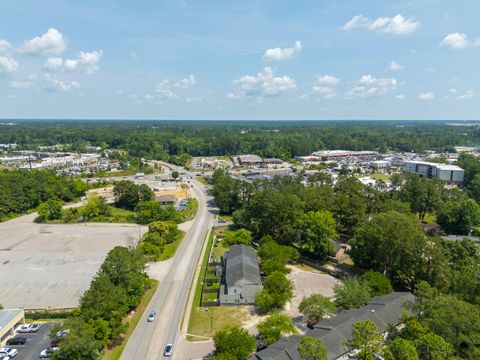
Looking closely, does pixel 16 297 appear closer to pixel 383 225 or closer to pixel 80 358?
pixel 80 358

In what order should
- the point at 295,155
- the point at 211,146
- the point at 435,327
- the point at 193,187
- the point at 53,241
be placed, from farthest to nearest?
the point at 211,146
the point at 295,155
the point at 193,187
the point at 53,241
the point at 435,327

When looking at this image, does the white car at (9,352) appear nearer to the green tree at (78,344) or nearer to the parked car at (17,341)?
the parked car at (17,341)

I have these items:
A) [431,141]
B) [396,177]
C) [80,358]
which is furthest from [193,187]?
[431,141]

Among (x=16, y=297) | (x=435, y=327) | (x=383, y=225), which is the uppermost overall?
(x=383, y=225)

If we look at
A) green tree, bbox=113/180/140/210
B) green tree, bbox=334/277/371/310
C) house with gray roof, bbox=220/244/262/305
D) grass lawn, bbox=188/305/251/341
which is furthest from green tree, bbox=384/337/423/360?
green tree, bbox=113/180/140/210

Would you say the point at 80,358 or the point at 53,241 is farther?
the point at 53,241

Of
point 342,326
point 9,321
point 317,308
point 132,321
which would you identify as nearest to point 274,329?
point 317,308
